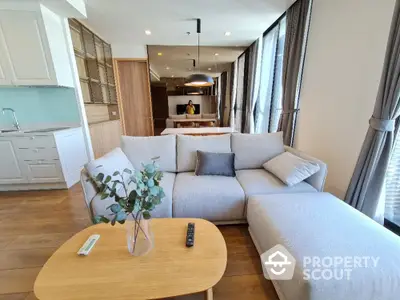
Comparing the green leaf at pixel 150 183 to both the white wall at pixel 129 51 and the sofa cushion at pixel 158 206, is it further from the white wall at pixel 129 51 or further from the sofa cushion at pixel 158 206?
the white wall at pixel 129 51

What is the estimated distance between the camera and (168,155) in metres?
2.27

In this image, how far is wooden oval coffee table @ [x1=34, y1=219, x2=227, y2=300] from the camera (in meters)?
0.83

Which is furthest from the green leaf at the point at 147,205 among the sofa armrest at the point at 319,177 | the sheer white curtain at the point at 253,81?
the sheer white curtain at the point at 253,81

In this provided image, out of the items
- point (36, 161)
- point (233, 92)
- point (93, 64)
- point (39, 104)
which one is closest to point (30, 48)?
point (39, 104)

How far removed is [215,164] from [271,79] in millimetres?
2759

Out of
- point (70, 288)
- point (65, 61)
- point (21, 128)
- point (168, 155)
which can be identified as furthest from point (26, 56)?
point (70, 288)

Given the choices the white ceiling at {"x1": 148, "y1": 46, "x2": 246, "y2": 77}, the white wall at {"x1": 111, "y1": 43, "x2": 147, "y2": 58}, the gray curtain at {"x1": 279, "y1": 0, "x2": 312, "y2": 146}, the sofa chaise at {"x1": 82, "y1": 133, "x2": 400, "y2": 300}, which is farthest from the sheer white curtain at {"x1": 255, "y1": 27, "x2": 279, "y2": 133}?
the white wall at {"x1": 111, "y1": 43, "x2": 147, "y2": 58}

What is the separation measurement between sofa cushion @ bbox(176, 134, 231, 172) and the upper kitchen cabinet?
218 centimetres

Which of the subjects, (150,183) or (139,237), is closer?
(150,183)

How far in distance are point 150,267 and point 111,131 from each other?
4.10 metres

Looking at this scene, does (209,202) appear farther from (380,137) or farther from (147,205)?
(380,137)

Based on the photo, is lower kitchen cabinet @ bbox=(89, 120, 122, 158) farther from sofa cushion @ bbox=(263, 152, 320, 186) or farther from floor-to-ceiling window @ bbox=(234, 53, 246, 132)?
floor-to-ceiling window @ bbox=(234, 53, 246, 132)

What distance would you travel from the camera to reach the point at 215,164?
6.89 feet

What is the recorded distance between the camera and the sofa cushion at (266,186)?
1.79 m
